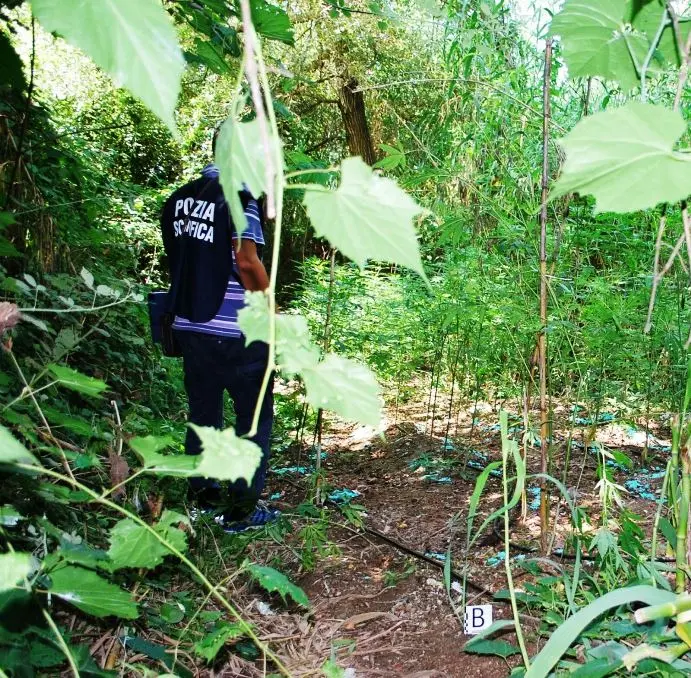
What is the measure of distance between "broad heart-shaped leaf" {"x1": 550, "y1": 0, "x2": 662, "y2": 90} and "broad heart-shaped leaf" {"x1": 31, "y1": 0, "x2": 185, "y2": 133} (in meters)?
0.44

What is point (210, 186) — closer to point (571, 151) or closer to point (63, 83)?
point (571, 151)

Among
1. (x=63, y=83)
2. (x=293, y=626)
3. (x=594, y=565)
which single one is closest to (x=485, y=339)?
(x=594, y=565)

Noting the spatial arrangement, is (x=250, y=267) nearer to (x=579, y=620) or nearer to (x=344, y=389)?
(x=579, y=620)

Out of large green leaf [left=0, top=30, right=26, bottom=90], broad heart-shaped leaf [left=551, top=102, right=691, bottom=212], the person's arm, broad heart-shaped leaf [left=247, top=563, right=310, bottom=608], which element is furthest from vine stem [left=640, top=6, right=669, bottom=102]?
the person's arm

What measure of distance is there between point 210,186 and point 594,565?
180cm

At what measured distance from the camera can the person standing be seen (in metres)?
2.36

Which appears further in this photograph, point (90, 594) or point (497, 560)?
point (497, 560)

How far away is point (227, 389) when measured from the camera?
255 centimetres

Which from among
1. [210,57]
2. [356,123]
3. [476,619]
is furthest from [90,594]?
[356,123]

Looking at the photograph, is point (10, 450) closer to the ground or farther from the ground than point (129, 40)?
closer to the ground

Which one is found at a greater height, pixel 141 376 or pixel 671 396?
pixel 671 396

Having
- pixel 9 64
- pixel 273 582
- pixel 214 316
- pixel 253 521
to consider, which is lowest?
pixel 253 521

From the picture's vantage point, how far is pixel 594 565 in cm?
190

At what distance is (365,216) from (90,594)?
0.73 m
